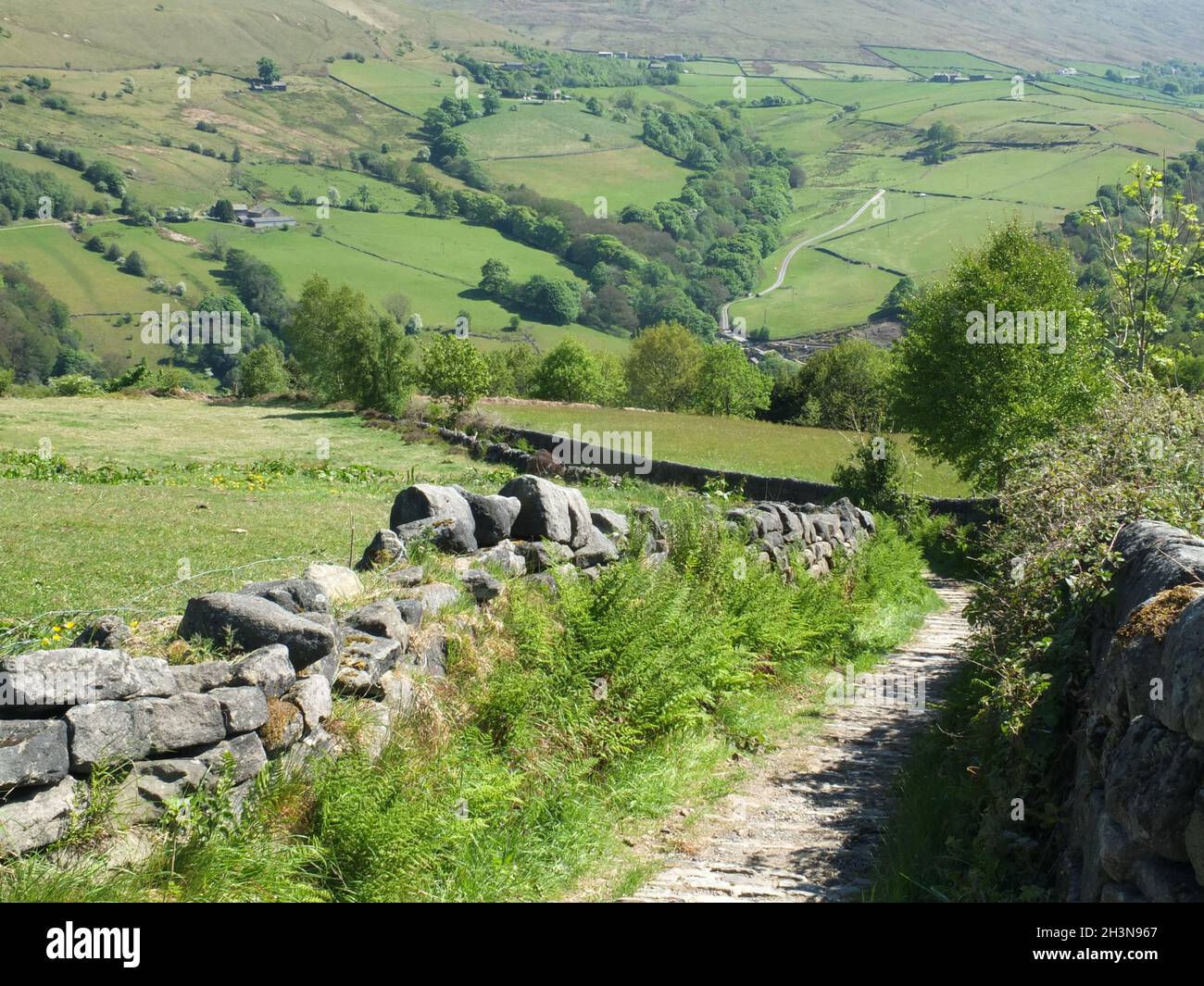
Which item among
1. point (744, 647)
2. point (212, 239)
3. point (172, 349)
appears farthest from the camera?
point (212, 239)

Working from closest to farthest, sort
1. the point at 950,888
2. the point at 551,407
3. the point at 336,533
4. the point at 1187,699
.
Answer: the point at 1187,699, the point at 950,888, the point at 336,533, the point at 551,407

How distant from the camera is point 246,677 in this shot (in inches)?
227

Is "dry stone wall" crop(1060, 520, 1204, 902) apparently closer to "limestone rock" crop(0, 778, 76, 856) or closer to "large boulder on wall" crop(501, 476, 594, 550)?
"limestone rock" crop(0, 778, 76, 856)

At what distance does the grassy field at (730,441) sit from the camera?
35.5 metres

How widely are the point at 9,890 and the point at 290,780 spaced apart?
1687 millimetres

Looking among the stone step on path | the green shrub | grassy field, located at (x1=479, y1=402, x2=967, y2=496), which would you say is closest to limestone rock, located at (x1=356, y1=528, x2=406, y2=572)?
the stone step on path

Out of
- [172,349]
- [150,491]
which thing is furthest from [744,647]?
[172,349]

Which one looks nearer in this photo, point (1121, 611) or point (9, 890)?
point (9, 890)

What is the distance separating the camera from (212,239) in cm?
14888

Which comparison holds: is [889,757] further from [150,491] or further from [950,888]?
[150,491]

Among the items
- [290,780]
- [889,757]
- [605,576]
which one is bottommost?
[889,757]

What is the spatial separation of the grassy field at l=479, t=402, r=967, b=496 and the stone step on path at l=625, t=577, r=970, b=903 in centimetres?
2024

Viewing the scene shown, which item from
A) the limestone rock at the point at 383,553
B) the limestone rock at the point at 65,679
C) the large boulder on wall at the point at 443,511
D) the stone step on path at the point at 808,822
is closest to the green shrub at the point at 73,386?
the large boulder on wall at the point at 443,511

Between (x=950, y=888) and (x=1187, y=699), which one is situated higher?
(x=1187, y=699)
